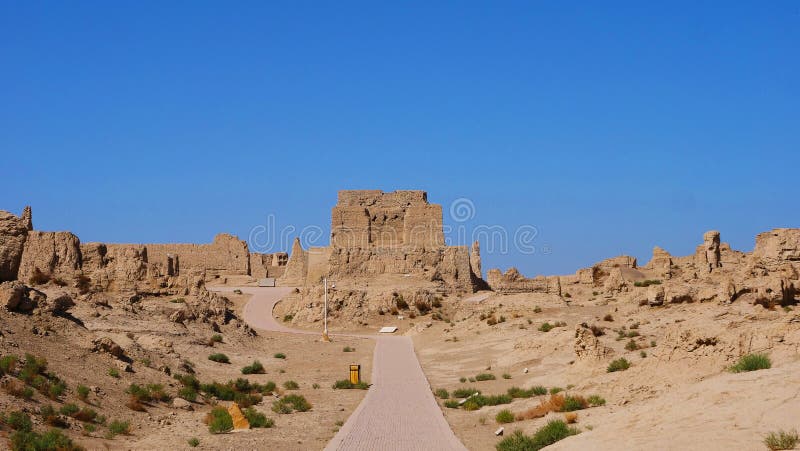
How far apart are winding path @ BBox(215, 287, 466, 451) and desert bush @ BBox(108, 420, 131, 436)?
10.5ft

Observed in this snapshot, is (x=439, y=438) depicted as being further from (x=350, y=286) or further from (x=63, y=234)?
(x=350, y=286)

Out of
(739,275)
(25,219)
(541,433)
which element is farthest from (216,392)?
(739,275)

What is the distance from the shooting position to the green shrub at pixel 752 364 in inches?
466

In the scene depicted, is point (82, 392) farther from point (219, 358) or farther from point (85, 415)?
point (219, 358)

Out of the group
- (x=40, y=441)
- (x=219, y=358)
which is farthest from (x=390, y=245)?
(x=40, y=441)

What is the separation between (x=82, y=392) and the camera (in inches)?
584

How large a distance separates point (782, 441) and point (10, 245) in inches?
695

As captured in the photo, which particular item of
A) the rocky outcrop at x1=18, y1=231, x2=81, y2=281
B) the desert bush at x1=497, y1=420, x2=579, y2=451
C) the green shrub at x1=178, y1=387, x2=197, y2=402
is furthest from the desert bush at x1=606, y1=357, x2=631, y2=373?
the rocky outcrop at x1=18, y1=231, x2=81, y2=281

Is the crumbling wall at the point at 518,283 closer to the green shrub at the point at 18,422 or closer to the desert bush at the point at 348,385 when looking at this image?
the desert bush at the point at 348,385

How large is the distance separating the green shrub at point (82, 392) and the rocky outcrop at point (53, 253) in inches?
484

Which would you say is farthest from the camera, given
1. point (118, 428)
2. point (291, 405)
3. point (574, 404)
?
point (291, 405)

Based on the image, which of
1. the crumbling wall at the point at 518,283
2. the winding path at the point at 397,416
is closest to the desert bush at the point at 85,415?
the winding path at the point at 397,416

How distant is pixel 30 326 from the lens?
704 inches

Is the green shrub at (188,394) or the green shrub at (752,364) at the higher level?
the green shrub at (752,364)
